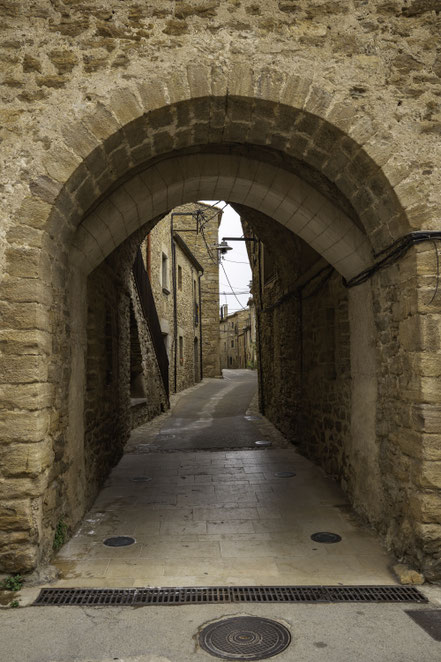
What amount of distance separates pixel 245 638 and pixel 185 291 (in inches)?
665

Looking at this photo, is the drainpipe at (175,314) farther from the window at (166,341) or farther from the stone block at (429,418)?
the stone block at (429,418)

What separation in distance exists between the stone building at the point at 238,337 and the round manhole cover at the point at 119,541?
31876 mm

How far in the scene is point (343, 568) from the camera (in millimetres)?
3498

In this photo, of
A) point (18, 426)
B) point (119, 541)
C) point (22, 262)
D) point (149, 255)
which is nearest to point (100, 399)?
point (119, 541)

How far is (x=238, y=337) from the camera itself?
48094 mm

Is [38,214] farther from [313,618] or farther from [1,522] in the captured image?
[313,618]

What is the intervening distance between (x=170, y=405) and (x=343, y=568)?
1026 centimetres

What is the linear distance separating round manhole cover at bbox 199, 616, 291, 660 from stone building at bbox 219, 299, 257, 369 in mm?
33111

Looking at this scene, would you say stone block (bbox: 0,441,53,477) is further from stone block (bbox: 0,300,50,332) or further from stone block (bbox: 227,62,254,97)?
stone block (bbox: 227,62,254,97)

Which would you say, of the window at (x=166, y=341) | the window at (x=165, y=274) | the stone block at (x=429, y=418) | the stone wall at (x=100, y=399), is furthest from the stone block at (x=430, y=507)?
the window at (x=165, y=274)

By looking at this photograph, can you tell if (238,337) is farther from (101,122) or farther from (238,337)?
(101,122)

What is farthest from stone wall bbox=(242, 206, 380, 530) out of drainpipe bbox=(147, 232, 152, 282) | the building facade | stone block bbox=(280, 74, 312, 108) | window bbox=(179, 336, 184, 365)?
the building facade

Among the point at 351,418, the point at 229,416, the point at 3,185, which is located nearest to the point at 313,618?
the point at 351,418

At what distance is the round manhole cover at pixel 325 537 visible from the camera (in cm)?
401
